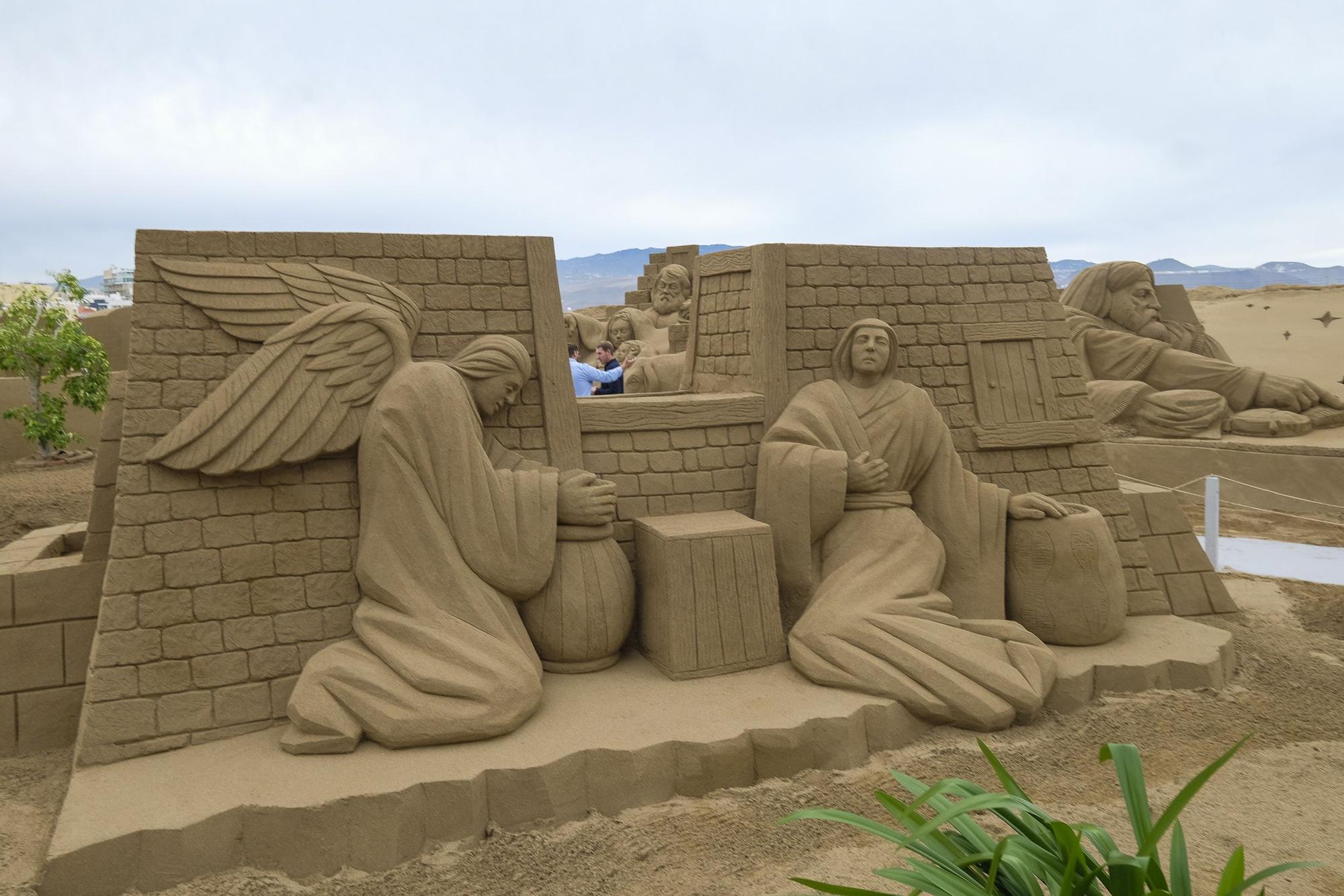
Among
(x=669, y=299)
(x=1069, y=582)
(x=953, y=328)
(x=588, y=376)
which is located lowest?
(x=1069, y=582)

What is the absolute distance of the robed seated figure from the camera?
4047mm

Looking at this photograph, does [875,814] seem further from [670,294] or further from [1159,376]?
[670,294]

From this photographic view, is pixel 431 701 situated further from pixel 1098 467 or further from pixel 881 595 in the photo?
pixel 1098 467

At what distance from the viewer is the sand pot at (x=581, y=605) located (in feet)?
13.3

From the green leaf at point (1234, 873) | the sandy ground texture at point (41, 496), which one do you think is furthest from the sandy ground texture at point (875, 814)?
the sandy ground texture at point (41, 496)

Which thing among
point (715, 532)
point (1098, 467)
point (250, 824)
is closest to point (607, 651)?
point (715, 532)

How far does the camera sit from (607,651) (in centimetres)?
420

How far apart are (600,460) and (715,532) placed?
695 millimetres

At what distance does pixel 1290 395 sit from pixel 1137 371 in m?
1.32

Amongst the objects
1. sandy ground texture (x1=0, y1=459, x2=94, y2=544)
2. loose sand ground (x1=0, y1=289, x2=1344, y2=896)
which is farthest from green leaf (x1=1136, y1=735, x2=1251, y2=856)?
sandy ground texture (x1=0, y1=459, x2=94, y2=544)

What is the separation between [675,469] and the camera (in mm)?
4668

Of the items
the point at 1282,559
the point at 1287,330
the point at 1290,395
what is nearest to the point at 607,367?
the point at 1282,559

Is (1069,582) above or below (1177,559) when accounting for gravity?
above

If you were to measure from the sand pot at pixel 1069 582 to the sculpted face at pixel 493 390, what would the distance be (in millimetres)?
2479
